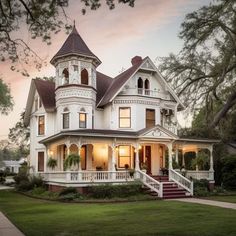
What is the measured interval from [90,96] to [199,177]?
10830 mm

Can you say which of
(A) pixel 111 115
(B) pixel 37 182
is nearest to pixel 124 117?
(A) pixel 111 115

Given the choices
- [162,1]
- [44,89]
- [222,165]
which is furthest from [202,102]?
[162,1]

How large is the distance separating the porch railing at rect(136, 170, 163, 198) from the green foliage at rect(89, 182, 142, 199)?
1.36 metres

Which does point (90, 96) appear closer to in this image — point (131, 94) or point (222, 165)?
point (131, 94)

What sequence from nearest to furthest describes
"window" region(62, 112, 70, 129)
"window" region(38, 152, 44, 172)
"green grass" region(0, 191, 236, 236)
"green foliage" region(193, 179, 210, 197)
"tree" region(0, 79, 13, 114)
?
"green grass" region(0, 191, 236, 236) < "green foliage" region(193, 179, 210, 197) < "window" region(62, 112, 70, 129) < "window" region(38, 152, 44, 172) < "tree" region(0, 79, 13, 114)

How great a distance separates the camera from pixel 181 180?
91.7 feet

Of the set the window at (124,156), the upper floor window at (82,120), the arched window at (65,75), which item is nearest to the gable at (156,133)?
the window at (124,156)

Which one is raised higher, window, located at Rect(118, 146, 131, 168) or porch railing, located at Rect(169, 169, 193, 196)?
window, located at Rect(118, 146, 131, 168)

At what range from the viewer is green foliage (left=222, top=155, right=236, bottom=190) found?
1243 inches

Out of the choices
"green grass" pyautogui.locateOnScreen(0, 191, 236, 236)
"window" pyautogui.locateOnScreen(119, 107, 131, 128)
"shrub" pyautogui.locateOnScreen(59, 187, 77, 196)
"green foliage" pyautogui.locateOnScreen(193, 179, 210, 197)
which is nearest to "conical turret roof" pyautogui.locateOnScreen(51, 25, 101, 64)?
"window" pyautogui.locateOnScreen(119, 107, 131, 128)

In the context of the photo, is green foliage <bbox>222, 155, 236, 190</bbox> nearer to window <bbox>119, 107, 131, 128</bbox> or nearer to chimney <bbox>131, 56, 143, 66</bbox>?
window <bbox>119, 107, 131, 128</bbox>

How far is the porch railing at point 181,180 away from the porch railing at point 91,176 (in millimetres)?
2974

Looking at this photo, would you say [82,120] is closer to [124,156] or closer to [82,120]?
[82,120]

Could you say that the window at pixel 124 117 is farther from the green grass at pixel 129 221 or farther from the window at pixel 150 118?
the green grass at pixel 129 221
